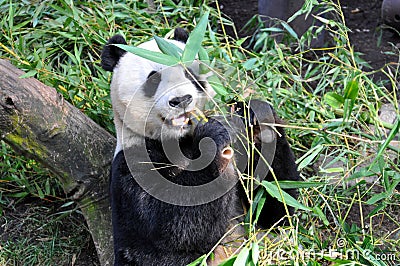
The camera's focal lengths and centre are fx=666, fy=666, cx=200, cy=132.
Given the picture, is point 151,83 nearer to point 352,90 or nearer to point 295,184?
point 295,184

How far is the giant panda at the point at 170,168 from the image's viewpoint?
8.44 ft

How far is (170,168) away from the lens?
105 inches

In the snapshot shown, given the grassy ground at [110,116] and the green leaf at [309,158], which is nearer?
the green leaf at [309,158]

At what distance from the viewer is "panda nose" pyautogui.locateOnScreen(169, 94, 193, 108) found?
8.43ft

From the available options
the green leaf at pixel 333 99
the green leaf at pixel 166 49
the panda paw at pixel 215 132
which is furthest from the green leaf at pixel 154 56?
the green leaf at pixel 333 99

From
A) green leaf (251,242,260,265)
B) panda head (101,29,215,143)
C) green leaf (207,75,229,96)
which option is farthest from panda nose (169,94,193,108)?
green leaf (251,242,260,265)

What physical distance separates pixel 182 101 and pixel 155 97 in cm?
18

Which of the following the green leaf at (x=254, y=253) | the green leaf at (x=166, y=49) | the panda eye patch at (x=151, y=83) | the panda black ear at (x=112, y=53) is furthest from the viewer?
the panda black ear at (x=112, y=53)

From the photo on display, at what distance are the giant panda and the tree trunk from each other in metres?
0.40

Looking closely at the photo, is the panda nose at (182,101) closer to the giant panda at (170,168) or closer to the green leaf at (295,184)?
the giant panda at (170,168)

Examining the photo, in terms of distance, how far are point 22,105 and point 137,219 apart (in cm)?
75

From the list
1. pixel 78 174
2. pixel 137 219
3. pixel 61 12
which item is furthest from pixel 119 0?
pixel 137 219

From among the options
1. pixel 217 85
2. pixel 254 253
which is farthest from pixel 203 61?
pixel 254 253

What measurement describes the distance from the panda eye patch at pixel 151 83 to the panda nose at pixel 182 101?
0.15 meters
